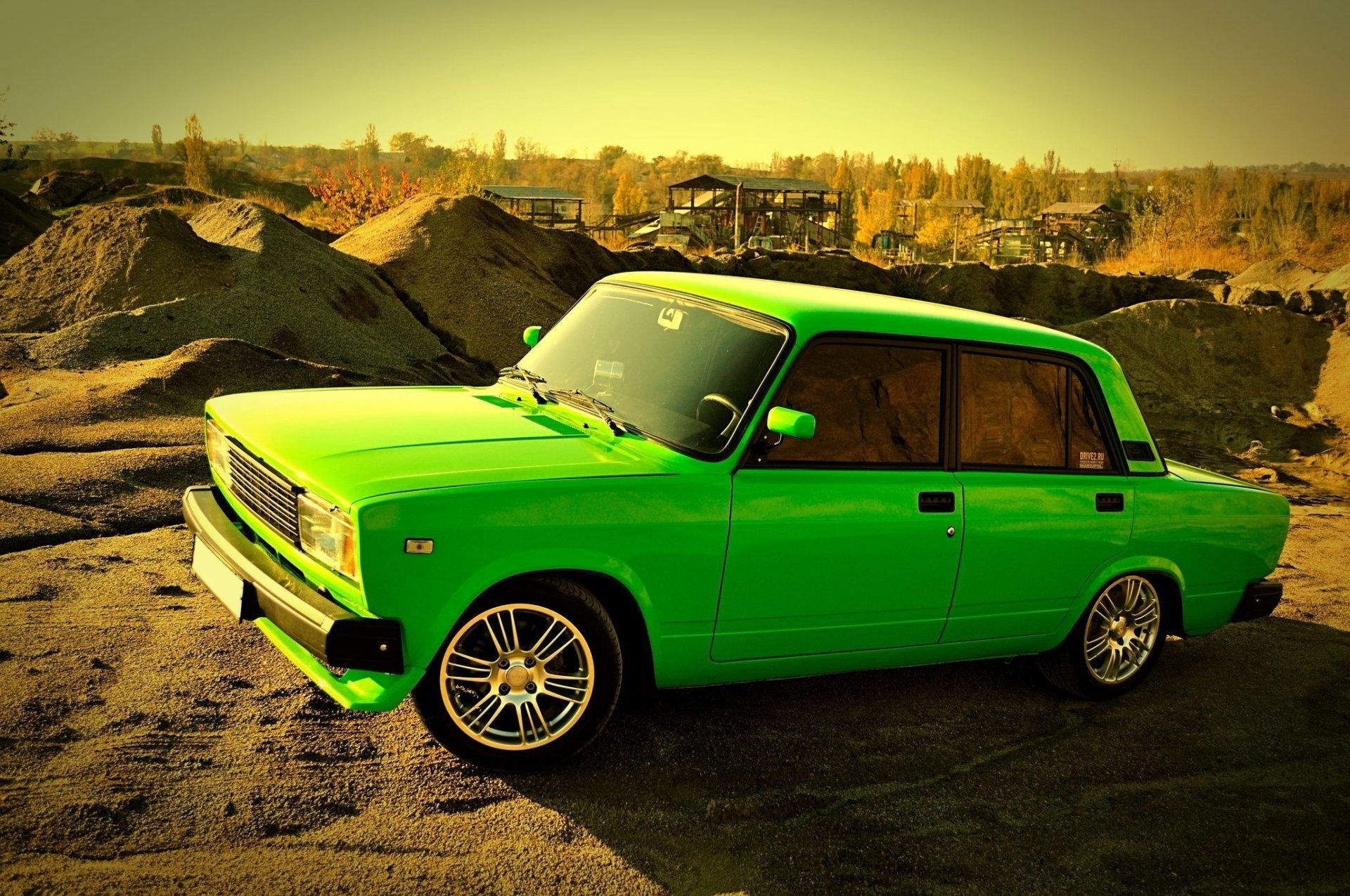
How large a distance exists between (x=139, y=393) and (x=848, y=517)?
7534 mm

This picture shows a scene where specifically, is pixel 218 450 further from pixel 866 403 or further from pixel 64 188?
pixel 64 188

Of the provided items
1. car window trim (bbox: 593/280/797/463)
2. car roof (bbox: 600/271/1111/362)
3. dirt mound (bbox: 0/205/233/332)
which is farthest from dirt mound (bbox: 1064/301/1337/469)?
car window trim (bbox: 593/280/797/463)

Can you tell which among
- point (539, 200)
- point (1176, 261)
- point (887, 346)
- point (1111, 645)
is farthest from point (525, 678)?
point (539, 200)

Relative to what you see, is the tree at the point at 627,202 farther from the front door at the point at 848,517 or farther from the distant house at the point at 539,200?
the front door at the point at 848,517

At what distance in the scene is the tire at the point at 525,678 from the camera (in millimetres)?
4203

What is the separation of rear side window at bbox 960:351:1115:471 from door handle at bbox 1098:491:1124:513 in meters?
0.13

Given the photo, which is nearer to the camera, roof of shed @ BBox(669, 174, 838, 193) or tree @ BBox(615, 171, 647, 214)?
roof of shed @ BBox(669, 174, 838, 193)

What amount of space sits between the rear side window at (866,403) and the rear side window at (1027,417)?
176mm

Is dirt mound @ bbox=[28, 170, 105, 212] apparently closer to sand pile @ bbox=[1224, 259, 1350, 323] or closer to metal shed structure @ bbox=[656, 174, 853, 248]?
metal shed structure @ bbox=[656, 174, 853, 248]

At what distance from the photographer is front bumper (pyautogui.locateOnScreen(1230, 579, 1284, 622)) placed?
625 cm

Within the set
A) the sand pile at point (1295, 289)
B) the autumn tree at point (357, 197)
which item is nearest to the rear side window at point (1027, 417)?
the sand pile at point (1295, 289)

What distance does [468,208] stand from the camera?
19.8 meters

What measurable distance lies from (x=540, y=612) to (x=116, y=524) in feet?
14.0

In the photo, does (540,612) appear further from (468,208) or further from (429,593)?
(468,208)
